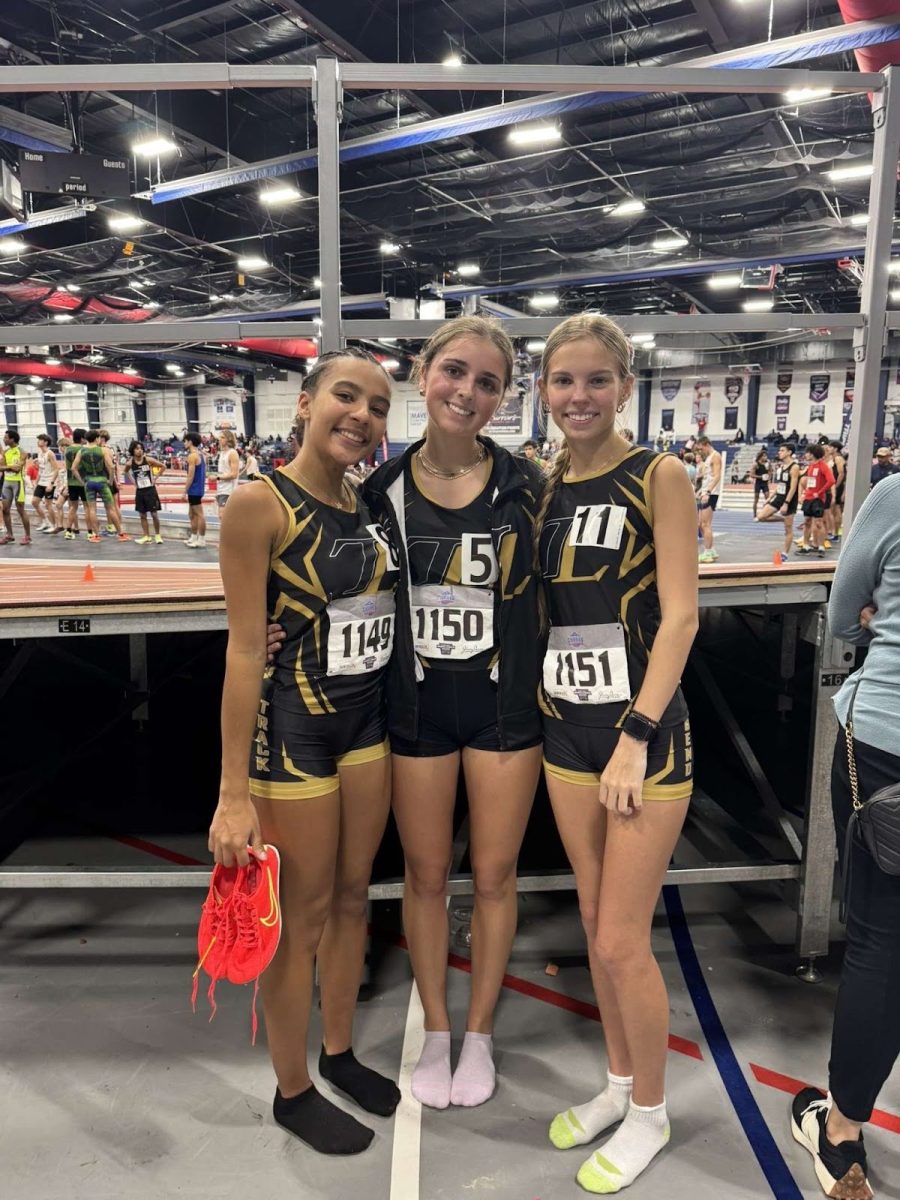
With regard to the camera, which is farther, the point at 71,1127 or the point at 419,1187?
the point at 71,1127

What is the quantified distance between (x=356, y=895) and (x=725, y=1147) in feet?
3.67

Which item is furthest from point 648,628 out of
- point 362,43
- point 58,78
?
point 362,43

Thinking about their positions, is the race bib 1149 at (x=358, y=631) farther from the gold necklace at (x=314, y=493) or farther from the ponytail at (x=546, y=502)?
the ponytail at (x=546, y=502)

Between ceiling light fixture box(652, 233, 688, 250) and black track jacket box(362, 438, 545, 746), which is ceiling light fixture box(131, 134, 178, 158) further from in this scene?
black track jacket box(362, 438, 545, 746)

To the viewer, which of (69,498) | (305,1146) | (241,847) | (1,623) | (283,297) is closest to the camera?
(241,847)

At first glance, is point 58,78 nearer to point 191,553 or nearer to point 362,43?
point 191,553

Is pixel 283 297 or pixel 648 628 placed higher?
pixel 283 297

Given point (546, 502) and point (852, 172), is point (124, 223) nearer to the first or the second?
point (852, 172)

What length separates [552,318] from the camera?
256cm

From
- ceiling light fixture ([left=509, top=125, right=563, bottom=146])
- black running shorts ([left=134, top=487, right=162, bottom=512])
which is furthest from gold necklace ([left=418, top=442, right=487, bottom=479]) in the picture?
ceiling light fixture ([left=509, top=125, right=563, bottom=146])

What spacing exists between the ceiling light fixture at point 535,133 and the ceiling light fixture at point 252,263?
7.13 meters

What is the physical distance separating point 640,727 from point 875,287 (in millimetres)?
2071

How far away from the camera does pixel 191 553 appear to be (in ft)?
26.6

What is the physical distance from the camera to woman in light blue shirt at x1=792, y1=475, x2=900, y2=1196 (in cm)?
150
